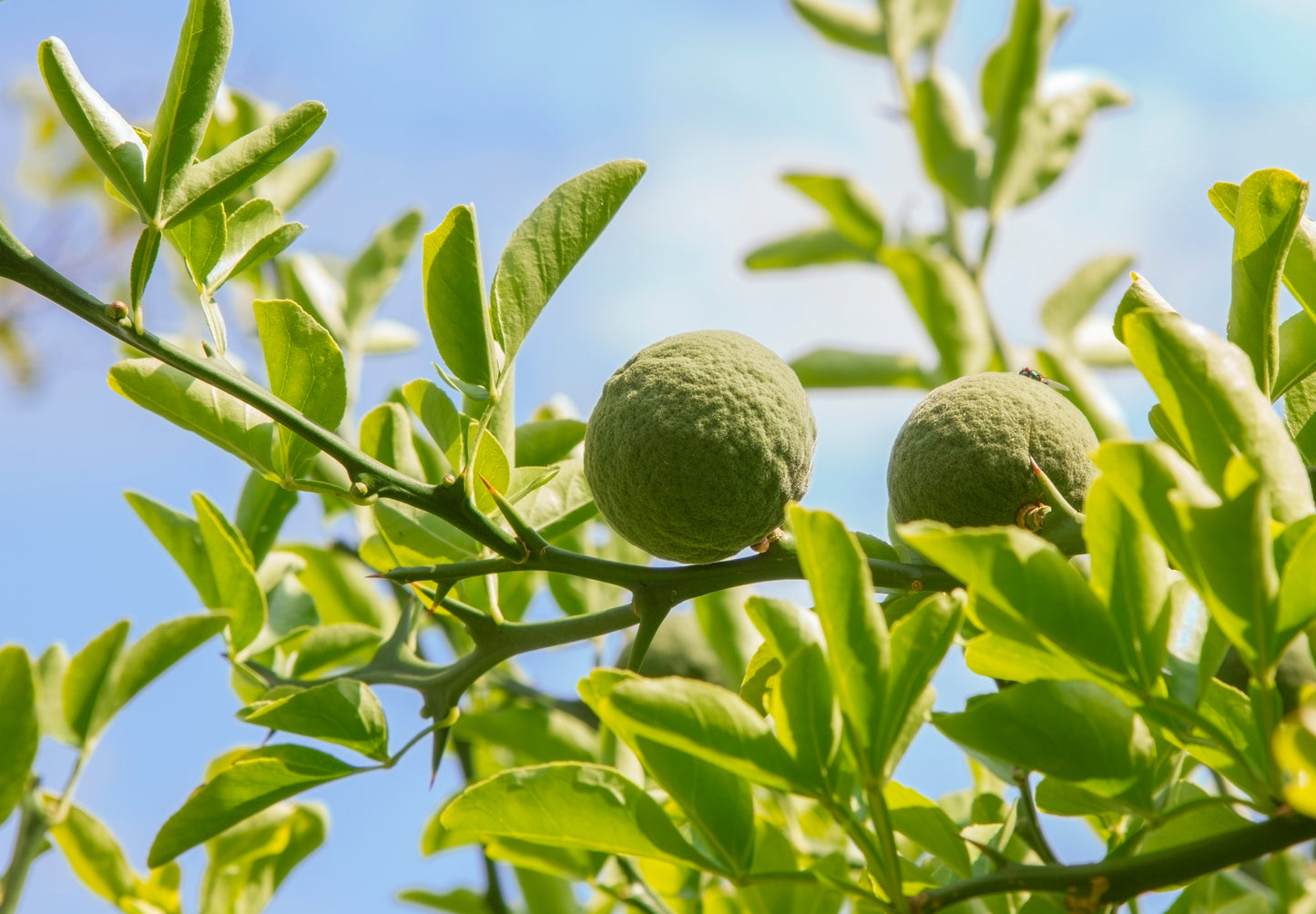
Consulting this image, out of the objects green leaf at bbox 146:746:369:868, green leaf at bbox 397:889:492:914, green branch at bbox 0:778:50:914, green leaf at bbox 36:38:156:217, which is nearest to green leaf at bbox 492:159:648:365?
green leaf at bbox 36:38:156:217

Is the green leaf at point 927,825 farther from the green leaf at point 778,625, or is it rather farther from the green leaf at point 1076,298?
the green leaf at point 1076,298

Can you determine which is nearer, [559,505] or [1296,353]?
[1296,353]

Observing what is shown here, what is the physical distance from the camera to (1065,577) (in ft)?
2.81

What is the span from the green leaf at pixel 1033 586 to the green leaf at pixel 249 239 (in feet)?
2.50

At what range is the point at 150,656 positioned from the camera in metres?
1.55

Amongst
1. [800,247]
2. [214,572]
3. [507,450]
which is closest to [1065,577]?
[507,450]

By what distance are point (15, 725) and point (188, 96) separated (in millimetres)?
766

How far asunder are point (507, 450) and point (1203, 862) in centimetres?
81

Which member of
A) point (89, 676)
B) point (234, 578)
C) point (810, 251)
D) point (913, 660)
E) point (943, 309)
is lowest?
point (913, 660)

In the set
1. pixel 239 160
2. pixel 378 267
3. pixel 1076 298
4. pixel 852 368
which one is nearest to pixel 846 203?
pixel 852 368

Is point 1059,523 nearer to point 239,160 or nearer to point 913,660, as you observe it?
point 913,660

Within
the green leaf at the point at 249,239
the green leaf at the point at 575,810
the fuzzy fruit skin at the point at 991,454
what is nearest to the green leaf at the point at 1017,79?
the fuzzy fruit skin at the point at 991,454

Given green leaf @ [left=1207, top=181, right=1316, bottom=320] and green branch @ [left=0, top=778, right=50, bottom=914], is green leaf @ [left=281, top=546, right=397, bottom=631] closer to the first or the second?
green branch @ [left=0, top=778, right=50, bottom=914]

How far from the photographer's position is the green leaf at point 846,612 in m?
0.88
